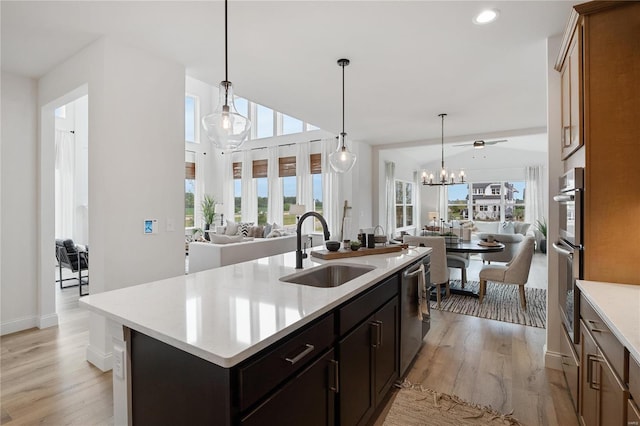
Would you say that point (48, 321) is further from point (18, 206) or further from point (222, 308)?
point (222, 308)

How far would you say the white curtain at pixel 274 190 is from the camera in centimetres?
879

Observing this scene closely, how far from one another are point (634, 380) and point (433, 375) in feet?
5.44

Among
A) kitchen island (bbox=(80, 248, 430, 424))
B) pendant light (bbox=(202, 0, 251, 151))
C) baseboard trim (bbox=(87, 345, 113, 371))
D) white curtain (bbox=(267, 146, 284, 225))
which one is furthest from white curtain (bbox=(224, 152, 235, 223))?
kitchen island (bbox=(80, 248, 430, 424))

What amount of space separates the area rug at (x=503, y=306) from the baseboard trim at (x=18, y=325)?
4.58 m

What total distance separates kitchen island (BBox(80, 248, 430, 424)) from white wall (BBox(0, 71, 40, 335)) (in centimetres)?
269

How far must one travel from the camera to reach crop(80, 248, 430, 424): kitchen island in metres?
1.02

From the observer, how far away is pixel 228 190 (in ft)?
32.3

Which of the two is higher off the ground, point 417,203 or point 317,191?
point 317,191

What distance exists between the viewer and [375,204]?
7598 mm

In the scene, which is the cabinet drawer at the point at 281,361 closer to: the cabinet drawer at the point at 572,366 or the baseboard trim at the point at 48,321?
the cabinet drawer at the point at 572,366

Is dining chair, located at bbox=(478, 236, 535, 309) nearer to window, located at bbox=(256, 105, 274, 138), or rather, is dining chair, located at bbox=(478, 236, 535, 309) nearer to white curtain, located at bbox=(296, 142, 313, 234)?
white curtain, located at bbox=(296, 142, 313, 234)

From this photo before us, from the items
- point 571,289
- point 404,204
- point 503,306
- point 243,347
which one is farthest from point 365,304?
point 404,204

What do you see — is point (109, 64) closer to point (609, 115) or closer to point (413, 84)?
point (413, 84)

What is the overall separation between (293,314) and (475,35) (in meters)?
2.64
